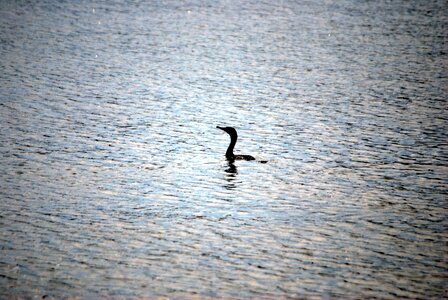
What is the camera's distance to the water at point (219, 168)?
16609 millimetres

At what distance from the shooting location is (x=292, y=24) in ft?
187

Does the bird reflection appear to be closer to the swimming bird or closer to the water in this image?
the water

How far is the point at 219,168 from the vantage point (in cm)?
2408

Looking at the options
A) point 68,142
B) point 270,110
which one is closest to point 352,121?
point 270,110

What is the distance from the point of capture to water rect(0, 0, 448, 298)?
16.6 m

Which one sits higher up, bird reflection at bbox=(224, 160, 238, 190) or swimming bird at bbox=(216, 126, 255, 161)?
swimming bird at bbox=(216, 126, 255, 161)

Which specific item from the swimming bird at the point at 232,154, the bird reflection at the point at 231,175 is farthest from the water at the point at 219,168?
the swimming bird at the point at 232,154

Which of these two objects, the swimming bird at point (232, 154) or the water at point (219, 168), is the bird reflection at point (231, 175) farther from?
the swimming bird at point (232, 154)

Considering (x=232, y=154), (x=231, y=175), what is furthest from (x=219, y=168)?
(x=232, y=154)

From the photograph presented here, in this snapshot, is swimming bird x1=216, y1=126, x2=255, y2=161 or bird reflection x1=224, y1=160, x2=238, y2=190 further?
swimming bird x1=216, y1=126, x2=255, y2=161

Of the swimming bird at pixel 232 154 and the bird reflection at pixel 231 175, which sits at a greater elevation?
the swimming bird at pixel 232 154

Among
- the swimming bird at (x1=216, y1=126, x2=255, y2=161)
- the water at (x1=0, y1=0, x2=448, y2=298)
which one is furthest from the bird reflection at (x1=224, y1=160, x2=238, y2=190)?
the swimming bird at (x1=216, y1=126, x2=255, y2=161)

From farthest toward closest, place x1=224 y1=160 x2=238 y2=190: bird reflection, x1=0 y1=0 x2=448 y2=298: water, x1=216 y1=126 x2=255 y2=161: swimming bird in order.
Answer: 1. x1=216 y1=126 x2=255 y2=161: swimming bird
2. x1=224 y1=160 x2=238 y2=190: bird reflection
3. x1=0 y1=0 x2=448 y2=298: water

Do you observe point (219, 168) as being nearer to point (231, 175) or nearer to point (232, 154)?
point (231, 175)
